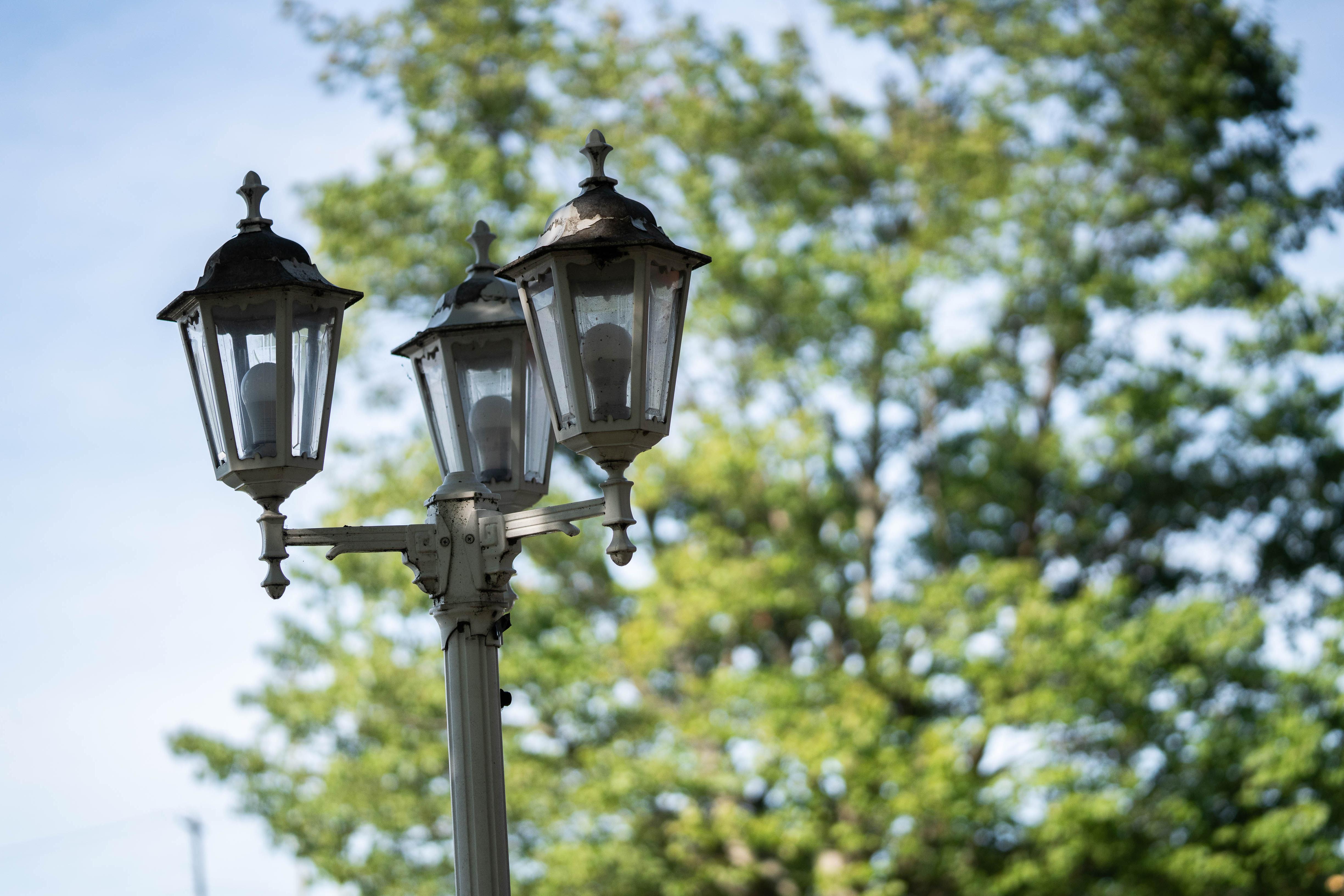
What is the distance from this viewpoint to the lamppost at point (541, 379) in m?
3.36

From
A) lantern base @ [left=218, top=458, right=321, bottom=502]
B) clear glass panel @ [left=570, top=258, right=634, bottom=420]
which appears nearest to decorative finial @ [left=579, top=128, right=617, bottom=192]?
clear glass panel @ [left=570, top=258, right=634, bottom=420]

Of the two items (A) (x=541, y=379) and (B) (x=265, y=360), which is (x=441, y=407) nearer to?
(A) (x=541, y=379)

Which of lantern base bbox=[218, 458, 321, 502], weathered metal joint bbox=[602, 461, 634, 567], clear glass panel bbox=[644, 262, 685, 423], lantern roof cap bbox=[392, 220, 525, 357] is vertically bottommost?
weathered metal joint bbox=[602, 461, 634, 567]

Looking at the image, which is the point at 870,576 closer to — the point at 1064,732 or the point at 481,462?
the point at 1064,732

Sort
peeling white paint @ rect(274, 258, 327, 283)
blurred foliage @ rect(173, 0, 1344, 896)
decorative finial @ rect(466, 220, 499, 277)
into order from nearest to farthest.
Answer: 1. peeling white paint @ rect(274, 258, 327, 283)
2. decorative finial @ rect(466, 220, 499, 277)
3. blurred foliage @ rect(173, 0, 1344, 896)

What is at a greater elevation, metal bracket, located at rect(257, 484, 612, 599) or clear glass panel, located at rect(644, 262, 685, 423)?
clear glass panel, located at rect(644, 262, 685, 423)

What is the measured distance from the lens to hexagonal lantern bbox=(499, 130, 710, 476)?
11.0 feet

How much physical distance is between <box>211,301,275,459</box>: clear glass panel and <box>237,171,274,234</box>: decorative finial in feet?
0.75

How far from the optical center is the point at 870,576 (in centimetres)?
1370

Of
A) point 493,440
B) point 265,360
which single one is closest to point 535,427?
point 493,440

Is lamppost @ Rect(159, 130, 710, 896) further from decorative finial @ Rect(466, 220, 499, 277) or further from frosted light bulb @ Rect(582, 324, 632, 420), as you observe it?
decorative finial @ Rect(466, 220, 499, 277)

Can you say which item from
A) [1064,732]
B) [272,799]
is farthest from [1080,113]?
[272,799]

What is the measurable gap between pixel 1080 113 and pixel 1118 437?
2962mm

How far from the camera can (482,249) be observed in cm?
445
